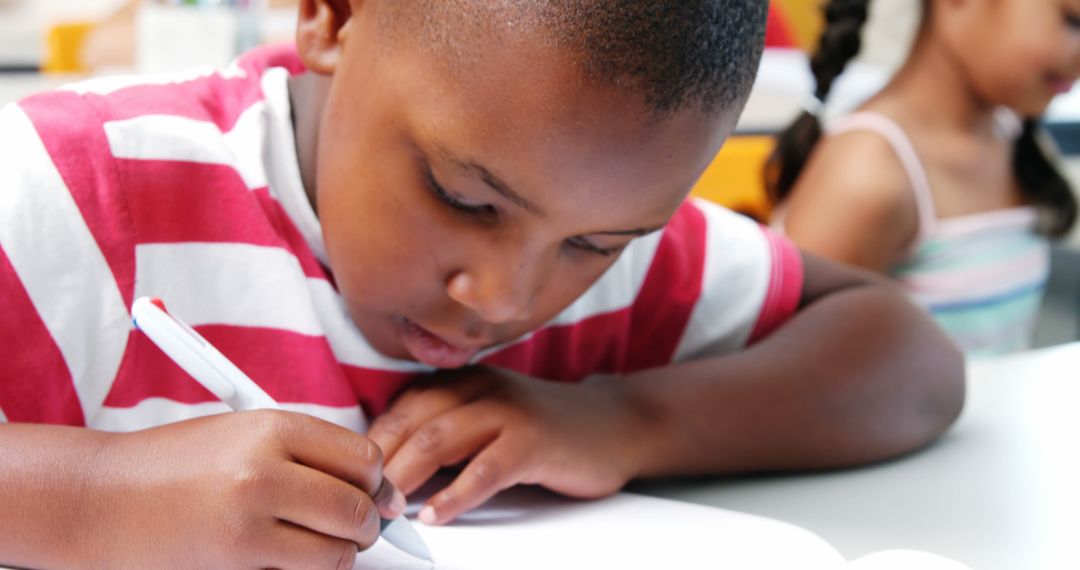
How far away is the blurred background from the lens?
4.15 feet

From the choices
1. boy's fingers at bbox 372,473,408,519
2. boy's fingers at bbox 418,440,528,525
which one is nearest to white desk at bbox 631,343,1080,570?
boy's fingers at bbox 418,440,528,525

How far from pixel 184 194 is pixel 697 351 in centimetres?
39

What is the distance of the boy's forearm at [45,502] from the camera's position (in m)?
0.47

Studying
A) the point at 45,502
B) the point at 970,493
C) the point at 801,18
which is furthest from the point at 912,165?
the point at 801,18

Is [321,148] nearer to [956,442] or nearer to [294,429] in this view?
[294,429]

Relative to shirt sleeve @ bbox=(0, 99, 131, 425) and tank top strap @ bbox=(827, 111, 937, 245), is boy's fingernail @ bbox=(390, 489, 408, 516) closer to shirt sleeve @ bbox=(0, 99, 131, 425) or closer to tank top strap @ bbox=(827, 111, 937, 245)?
shirt sleeve @ bbox=(0, 99, 131, 425)

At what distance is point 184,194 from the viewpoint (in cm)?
64

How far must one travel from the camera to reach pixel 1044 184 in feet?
4.73

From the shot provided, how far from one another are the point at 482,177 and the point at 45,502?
23cm

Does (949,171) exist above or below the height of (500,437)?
below

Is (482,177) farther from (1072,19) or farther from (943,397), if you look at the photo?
(1072,19)

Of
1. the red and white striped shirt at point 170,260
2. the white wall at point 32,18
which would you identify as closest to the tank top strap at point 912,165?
the red and white striped shirt at point 170,260

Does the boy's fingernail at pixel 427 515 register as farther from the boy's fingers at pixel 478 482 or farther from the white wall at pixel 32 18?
the white wall at pixel 32 18

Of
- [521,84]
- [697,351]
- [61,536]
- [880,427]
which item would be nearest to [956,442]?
[880,427]
